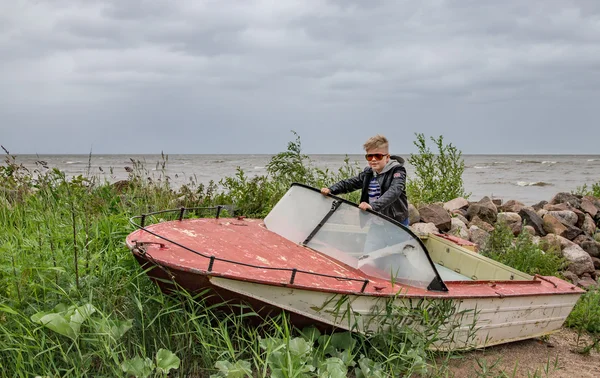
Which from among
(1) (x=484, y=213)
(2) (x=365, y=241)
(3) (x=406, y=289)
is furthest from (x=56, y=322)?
(1) (x=484, y=213)

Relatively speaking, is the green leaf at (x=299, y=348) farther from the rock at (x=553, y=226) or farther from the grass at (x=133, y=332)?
the rock at (x=553, y=226)

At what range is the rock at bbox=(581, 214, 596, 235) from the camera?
11.4 meters

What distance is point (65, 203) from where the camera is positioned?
6930mm

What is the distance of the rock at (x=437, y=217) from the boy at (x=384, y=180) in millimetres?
3069

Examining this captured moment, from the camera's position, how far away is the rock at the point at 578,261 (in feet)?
29.0

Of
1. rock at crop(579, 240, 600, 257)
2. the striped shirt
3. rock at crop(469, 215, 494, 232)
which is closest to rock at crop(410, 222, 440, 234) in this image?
rock at crop(469, 215, 494, 232)

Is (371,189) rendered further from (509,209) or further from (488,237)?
(509,209)

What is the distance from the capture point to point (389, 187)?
578 centimetres

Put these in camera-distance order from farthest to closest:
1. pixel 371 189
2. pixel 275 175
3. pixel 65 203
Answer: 1. pixel 275 175
2. pixel 65 203
3. pixel 371 189

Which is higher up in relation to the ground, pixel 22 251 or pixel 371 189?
pixel 371 189

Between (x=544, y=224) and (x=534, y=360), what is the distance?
19.3ft

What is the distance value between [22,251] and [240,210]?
3.49 m

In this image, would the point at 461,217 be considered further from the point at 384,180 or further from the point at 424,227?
the point at 384,180

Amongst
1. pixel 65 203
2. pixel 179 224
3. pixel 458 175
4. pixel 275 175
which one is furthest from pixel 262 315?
pixel 458 175
